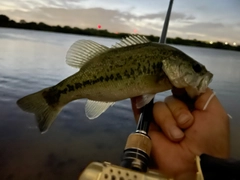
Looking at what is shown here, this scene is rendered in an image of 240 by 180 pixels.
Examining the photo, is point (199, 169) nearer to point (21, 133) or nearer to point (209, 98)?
point (209, 98)

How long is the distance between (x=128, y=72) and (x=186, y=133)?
1.47 feet

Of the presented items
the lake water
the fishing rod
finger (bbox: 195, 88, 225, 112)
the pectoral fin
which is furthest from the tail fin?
the lake water

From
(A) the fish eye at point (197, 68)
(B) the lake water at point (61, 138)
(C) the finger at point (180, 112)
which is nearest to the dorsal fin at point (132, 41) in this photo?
(A) the fish eye at point (197, 68)

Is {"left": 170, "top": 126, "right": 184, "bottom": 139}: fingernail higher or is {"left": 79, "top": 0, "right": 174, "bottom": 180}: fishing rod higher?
{"left": 79, "top": 0, "right": 174, "bottom": 180}: fishing rod

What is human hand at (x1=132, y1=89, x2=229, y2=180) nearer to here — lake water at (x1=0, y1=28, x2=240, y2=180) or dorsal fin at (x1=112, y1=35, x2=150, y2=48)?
dorsal fin at (x1=112, y1=35, x2=150, y2=48)

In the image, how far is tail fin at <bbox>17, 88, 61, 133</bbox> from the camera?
1060mm

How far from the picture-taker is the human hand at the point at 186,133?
45.7 inches

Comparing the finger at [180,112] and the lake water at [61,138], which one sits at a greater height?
the finger at [180,112]

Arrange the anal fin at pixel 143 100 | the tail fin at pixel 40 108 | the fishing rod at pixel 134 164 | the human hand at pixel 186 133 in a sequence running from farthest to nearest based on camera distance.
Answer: the human hand at pixel 186 133
the tail fin at pixel 40 108
the anal fin at pixel 143 100
the fishing rod at pixel 134 164

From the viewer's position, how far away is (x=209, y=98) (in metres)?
1.13

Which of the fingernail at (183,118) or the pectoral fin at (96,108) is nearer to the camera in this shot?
the pectoral fin at (96,108)

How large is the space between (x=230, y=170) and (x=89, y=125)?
97.2 inches

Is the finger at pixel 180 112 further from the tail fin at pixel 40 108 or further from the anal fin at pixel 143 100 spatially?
the tail fin at pixel 40 108

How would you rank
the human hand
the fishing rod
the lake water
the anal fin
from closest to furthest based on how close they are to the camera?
the fishing rod → the anal fin → the human hand → the lake water
